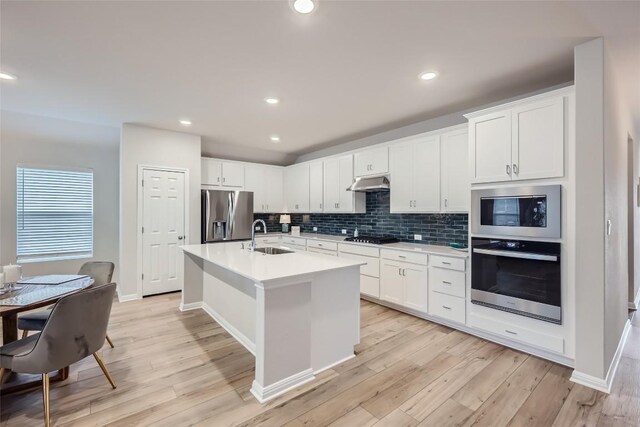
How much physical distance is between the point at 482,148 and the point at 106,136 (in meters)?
5.26

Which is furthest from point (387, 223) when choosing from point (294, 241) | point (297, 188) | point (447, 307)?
point (297, 188)

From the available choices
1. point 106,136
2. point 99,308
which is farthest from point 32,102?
point 99,308

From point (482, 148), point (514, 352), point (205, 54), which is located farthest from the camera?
point (482, 148)

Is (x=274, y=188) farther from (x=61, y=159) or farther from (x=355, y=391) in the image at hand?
(x=355, y=391)

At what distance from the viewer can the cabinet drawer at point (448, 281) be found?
121 inches

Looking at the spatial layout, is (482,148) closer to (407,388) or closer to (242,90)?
(407,388)

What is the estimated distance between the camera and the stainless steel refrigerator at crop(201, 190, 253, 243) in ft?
16.3

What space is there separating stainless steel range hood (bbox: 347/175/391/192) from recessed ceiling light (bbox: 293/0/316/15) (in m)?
2.74

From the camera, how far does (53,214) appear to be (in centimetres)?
422

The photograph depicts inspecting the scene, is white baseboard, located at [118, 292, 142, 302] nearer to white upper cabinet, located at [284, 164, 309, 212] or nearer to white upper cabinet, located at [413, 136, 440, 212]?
white upper cabinet, located at [284, 164, 309, 212]

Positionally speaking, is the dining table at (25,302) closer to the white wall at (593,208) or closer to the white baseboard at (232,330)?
the white baseboard at (232,330)

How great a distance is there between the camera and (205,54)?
2.35 metres

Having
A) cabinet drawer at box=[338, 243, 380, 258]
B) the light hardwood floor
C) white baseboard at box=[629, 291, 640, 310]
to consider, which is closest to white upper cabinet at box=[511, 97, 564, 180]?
the light hardwood floor

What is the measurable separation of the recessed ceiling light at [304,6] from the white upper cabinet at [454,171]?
2366mm
